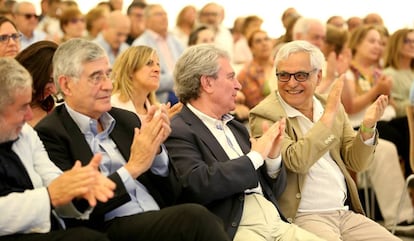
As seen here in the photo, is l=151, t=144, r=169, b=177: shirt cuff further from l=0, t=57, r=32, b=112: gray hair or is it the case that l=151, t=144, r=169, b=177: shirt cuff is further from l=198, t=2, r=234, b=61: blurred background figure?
l=198, t=2, r=234, b=61: blurred background figure

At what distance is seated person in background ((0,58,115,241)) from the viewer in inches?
100

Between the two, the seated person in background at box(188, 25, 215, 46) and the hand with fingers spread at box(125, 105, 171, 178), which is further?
the seated person in background at box(188, 25, 215, 46)

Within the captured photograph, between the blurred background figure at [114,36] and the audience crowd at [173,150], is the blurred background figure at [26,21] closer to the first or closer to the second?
the blurred background figure at [114,36]

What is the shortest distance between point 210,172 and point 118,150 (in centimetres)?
35

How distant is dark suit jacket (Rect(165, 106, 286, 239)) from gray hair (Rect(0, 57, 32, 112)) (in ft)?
2.47

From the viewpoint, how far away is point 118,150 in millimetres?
3092

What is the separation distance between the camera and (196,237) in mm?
2779

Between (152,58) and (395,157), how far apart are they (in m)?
1.88

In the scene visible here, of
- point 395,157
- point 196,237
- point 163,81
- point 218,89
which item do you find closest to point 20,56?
point 218,89

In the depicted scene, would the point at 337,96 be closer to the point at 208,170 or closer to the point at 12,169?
the point at 208,170

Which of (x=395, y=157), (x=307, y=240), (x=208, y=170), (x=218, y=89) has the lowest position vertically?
(x=395, y=157)

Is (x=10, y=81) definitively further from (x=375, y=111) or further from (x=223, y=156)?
(x=375, y=111)

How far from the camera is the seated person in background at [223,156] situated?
313 cm

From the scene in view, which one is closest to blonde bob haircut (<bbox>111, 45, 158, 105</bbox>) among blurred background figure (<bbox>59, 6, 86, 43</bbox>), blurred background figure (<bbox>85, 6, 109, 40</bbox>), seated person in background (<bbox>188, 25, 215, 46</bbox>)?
seated person in background (<bbox>188, 25, 215, 46</bbox>)
